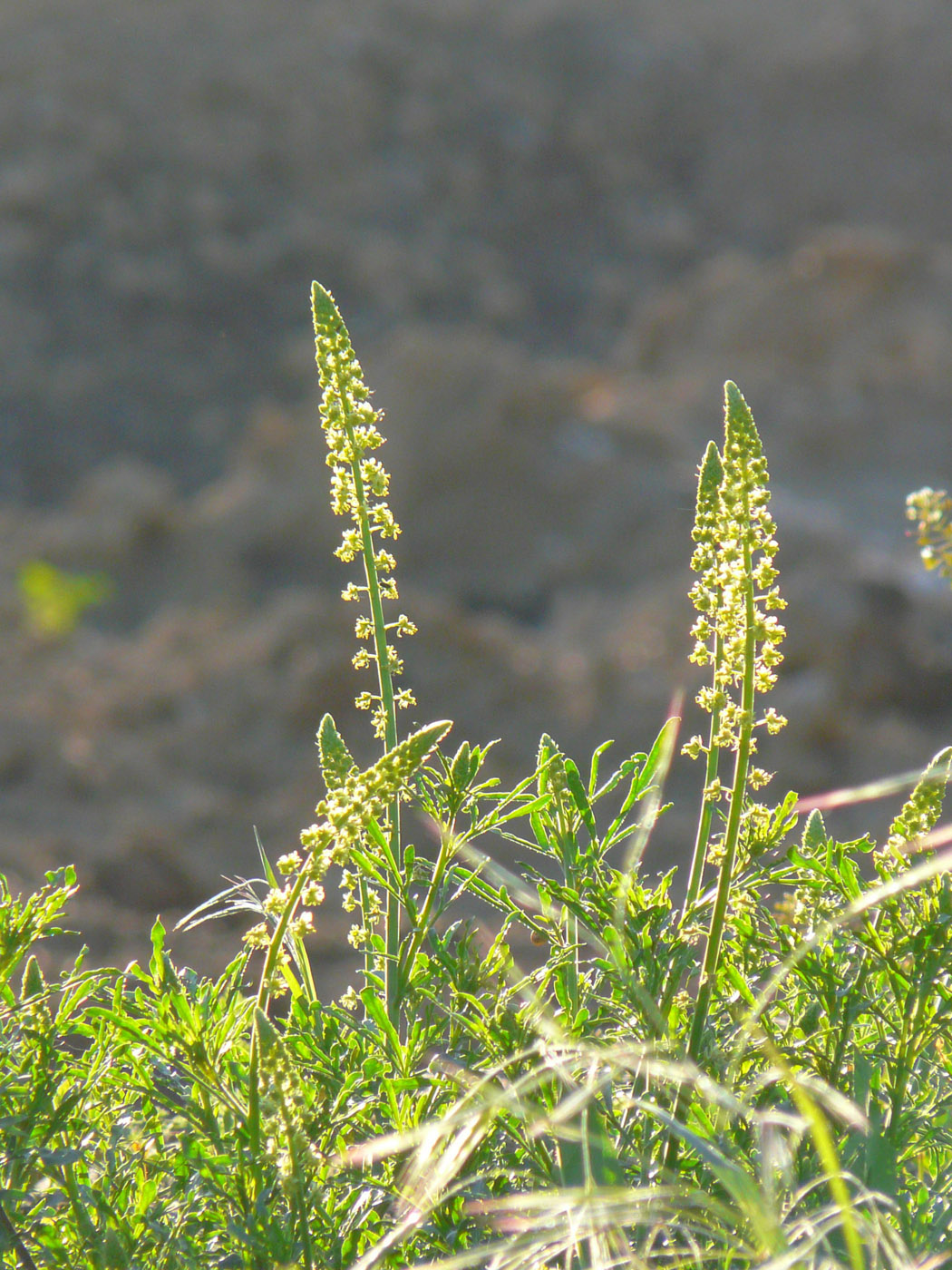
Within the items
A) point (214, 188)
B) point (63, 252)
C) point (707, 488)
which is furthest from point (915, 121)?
point (707, 488)

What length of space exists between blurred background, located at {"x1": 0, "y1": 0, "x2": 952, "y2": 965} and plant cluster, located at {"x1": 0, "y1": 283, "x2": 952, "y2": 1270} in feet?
8.89

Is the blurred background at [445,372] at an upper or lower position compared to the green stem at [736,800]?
upper

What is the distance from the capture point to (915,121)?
46.5ft

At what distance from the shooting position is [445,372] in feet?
30.5

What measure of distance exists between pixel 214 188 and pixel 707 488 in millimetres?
11167

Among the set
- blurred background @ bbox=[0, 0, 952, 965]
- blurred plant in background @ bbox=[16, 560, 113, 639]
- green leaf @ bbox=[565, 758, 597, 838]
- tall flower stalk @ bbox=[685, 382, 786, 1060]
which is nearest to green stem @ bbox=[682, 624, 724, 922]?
tall flower stalk @ bbox=[685, 382, 786, 1060]

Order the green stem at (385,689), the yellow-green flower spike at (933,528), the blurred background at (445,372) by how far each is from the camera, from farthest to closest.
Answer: the blurred background at (445,372), the green stem at (385,689), the yellow-green flower spike at (933,528)

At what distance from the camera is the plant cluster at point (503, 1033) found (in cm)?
88

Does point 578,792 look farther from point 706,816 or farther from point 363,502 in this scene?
point 363,502

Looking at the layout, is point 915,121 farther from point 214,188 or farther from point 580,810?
point 580,810

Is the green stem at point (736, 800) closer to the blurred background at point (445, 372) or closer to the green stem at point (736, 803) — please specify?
the green stem at point (736, 803)

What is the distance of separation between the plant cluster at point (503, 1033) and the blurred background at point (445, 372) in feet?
8.89

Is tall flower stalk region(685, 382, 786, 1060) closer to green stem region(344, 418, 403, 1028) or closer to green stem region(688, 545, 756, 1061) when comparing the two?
green stem region(688, 545, 756, 1061)

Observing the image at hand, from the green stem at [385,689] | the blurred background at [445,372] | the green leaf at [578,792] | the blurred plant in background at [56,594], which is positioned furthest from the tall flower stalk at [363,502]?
the blurred plant in background at [56,594]
